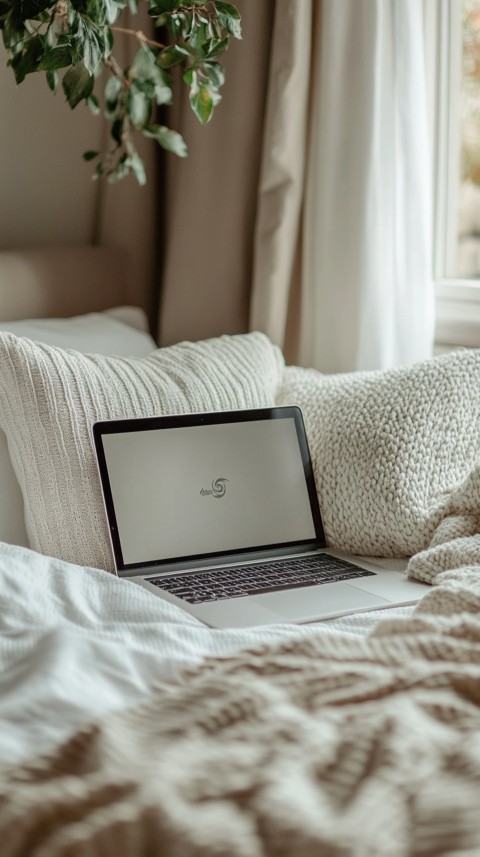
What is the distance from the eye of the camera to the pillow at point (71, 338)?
4.63 ft

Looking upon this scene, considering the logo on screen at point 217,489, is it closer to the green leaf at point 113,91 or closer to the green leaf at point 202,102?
the green leaf at point 202,102

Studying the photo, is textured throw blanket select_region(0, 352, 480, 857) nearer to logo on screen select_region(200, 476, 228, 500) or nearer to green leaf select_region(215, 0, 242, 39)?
logo on screen select_region(200, 476, 228, 500)

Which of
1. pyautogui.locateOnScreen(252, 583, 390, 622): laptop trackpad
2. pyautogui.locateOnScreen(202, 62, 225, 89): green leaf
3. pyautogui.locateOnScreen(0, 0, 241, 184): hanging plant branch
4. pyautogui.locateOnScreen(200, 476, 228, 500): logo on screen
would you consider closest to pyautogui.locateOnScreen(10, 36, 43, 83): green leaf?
pyautogui.locateOnScreen(0, 0, 241, 184): hanging plant branch

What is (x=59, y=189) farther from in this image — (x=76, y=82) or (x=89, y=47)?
(x=89, y=47)

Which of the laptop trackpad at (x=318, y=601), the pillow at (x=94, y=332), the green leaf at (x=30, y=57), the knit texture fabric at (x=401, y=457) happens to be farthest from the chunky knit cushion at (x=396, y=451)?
the green leaf at (x=30, y=57)

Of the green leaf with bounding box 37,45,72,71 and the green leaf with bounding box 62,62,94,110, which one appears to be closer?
the green leaf with bounding box 37,45,72,71

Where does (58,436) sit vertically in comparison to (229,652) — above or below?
above

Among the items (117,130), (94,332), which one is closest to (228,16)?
(117,130)

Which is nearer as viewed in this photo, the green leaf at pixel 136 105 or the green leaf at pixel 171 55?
the green leaf at pixel 171 55

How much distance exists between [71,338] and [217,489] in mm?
380

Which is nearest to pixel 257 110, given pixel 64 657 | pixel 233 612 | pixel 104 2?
pixel 104 2

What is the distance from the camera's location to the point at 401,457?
1425 millimetres

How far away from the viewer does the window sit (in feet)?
6.32

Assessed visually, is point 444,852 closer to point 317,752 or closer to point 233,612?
point 317,752
